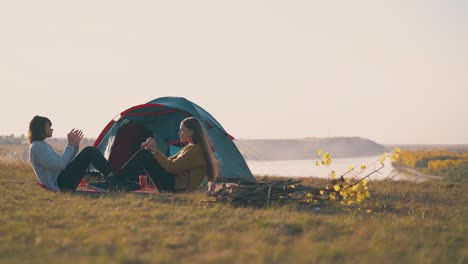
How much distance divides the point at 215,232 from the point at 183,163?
2.84 meters

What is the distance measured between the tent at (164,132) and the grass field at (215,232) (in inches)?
117

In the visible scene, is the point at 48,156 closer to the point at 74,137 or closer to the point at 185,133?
the point at 74,137

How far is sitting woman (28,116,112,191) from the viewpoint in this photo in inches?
288

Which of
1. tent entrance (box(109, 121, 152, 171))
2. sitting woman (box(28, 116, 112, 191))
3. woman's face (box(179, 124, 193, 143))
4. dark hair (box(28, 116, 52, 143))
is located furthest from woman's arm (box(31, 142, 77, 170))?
tent entrance (box(109, 121, 152, 171))

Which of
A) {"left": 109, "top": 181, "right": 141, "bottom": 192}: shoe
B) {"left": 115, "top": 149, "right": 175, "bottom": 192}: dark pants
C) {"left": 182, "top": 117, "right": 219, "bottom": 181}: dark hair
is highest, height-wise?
{"left": 182, "top": 117, "right": 219, "bottom": 181}: dark hair

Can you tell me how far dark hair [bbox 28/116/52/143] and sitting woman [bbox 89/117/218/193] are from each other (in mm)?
1291

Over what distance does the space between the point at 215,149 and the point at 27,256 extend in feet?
20.9

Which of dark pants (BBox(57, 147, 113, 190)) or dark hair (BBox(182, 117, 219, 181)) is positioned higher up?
dark hair (BBox(182, 117, 219, 181))

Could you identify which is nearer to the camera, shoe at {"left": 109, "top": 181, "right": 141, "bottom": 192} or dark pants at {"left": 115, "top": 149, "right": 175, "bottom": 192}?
dark pants at {"left": 115, "top": 149, "right": 175, "bottom": 192}

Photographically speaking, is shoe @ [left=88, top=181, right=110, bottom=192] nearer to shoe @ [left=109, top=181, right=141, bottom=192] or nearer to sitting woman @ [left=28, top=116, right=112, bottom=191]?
shoe @ [left=109, top=181, right=141, bottom=192]

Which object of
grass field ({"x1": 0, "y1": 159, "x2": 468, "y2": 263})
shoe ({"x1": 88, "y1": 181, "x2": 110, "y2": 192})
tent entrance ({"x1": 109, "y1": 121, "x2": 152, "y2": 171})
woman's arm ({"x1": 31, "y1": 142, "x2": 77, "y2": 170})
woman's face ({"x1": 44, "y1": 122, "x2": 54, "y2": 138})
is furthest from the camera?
tent entrance ({"x1": 109, "y1": 121, "x2": 152, "y2": 171})

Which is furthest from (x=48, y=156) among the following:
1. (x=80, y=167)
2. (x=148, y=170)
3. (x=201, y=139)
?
(x=201, y=139)

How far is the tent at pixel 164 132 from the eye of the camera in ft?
32.6

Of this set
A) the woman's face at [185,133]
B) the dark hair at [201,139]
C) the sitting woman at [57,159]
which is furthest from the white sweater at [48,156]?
the dark hair at [201,139]
